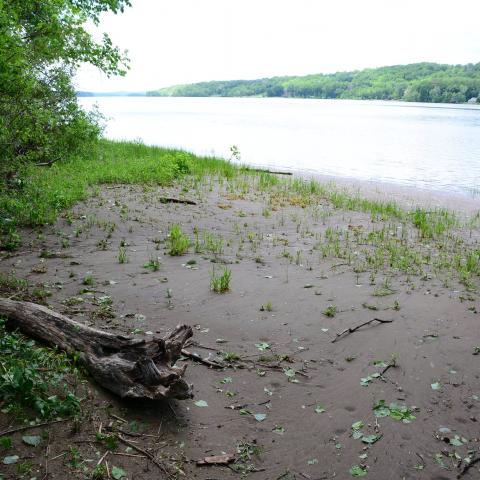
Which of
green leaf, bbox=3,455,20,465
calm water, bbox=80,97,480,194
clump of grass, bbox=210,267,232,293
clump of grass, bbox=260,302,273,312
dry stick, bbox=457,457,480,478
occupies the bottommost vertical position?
calm water, bbox=80,97,480,194

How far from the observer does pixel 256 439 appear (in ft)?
15.9

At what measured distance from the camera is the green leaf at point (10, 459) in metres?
3.85

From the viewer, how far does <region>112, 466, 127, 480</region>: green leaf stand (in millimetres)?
4004

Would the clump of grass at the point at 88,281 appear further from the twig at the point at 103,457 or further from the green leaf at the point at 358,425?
the green leaf at the point at 358,425

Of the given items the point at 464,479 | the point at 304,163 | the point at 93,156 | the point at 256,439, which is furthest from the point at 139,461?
the point at 304,163

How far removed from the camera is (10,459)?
3.88 m

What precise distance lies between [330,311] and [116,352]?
3648 mm

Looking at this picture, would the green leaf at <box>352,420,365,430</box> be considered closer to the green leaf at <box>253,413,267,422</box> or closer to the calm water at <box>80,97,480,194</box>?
the green leaf at <box>253,413,267,422</box>

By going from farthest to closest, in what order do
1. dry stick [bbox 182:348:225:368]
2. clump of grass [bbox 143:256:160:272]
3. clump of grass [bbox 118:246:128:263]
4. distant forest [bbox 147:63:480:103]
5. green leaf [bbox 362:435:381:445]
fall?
distant forest [bbox 147:63:480:103] → clump of grass [bbox 118:246:128:263] → clump of grass [bbox 143:256:160:272] → dry stick [bbox 182:348:225:368] → green leaf [bbox 362:435:381:445]

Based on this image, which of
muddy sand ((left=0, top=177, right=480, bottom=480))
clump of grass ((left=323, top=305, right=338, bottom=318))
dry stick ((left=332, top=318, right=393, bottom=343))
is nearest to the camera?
muddy sand ((left=0, top=177, right=480, bottom=480))

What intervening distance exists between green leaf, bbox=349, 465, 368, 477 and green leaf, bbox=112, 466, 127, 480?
2018mm

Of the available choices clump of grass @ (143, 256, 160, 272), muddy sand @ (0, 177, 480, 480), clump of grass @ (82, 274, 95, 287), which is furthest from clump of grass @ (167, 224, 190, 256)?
clump of grass @ (82, 274, 95, 287)

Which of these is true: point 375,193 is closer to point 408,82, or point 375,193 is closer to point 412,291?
point 412,291

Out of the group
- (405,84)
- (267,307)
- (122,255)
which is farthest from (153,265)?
(405,84)
